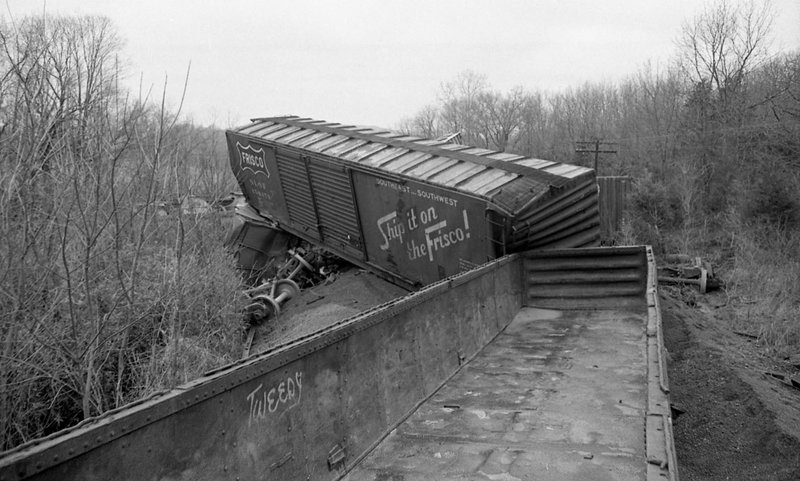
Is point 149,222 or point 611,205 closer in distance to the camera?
point 149,222

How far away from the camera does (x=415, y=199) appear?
31.4 ft

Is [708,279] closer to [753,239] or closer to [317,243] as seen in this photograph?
[753,239]

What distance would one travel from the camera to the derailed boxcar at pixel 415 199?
8.59m

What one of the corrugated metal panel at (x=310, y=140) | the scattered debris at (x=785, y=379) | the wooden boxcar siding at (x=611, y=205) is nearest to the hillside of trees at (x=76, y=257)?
the corrugated metal panel at (x=310, y=140)

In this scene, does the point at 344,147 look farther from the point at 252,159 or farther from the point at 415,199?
the point at 252,159

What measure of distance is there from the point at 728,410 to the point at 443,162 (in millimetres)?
5506

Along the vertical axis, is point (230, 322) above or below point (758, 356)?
above

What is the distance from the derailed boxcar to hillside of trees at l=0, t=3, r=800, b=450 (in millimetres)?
1712

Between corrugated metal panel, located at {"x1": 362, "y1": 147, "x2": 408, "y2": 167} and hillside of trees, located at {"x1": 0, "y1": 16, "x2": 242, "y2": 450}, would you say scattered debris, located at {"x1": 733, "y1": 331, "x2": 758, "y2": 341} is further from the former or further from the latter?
hillside of trees, located at {"x1": 0, "y1": 16, "x2": 242, "y2": 450}

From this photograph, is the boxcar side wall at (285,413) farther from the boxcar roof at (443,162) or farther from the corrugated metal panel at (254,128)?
the corrugated metal panel at (254,128)

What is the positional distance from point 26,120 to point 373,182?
19.1ft

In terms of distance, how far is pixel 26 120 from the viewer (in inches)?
209

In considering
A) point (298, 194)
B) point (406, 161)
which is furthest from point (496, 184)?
point (298, 194)

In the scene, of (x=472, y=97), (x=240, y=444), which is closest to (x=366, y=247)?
(x=240, y=444)
